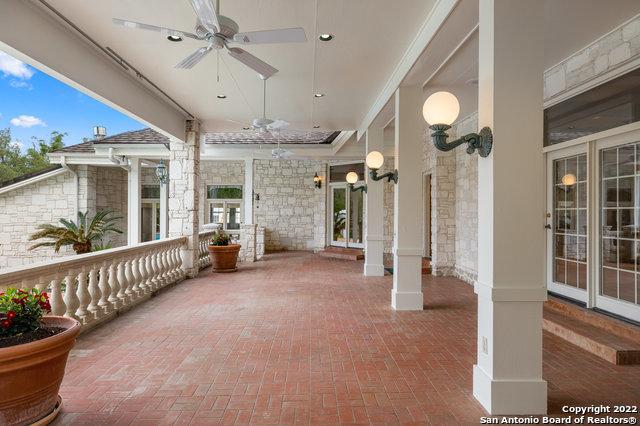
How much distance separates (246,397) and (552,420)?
213 centimetres

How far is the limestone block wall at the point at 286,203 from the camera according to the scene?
1394 centimetres

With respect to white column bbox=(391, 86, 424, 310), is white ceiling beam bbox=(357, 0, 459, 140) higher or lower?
higher

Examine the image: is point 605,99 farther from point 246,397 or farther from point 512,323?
point 246,397

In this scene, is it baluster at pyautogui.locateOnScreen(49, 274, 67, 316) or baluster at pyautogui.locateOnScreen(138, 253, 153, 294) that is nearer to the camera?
baluster at pyautogui.locateOnScreen(49, 274, 67, 316)

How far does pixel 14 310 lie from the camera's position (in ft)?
7.89

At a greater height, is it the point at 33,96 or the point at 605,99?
the point at 33,96

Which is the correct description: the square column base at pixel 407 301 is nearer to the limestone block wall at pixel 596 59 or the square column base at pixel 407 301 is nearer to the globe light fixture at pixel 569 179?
the globe light fixture at pixel 569 179

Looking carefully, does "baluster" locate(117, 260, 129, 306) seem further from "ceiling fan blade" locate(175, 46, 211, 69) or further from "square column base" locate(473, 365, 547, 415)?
"square column base" locate(473, 365, 547, 415)

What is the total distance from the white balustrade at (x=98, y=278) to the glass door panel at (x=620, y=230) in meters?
6.09

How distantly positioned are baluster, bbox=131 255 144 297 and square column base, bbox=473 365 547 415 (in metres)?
5.02

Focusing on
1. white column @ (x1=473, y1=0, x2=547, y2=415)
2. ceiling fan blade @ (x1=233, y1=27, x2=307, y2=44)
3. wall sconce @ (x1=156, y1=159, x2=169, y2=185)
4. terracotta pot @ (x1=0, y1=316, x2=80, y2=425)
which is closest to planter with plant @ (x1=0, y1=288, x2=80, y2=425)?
terracotta pot @ (x1=0, y1=316, x2=80, y2=425)

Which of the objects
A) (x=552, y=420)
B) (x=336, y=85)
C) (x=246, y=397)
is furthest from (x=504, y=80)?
(x=336, y=85)

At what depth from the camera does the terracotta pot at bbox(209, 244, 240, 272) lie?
8.81m

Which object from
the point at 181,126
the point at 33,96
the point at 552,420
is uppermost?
the point at 33,96
